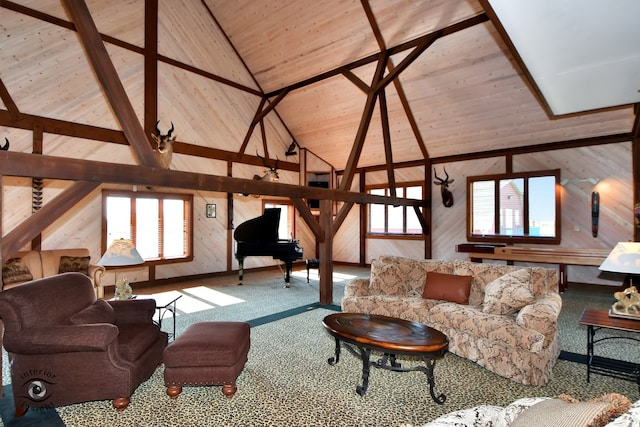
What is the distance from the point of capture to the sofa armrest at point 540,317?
299cm

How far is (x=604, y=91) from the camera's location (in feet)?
14.0

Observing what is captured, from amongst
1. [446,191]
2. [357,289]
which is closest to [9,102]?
[357,289]

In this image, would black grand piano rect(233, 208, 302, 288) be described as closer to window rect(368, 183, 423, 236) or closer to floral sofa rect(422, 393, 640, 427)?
window rect(368, 183, 423, 236)

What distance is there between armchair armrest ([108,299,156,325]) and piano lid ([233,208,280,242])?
4.23 m

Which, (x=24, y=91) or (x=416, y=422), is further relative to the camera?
(x=24, y=91)

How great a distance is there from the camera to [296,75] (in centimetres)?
862

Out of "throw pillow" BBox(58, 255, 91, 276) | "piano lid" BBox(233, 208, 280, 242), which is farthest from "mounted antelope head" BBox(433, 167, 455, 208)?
"throw pillow" BBox(58, 255, 91, 276)

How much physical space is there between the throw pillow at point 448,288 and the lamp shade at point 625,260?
138 cm

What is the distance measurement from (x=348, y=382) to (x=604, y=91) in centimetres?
464

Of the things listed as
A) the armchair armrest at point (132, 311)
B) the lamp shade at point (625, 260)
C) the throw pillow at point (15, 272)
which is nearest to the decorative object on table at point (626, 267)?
the lamp shade at point (625, 260)

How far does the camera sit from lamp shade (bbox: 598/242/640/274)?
2732 millimetres

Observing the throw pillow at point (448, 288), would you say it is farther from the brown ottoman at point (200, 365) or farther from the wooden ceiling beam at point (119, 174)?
Result: the brown ottoman at point (200, 365)

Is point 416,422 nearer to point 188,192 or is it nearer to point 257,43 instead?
point 188,192

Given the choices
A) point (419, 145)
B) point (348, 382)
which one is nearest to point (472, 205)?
point (419, 145)
